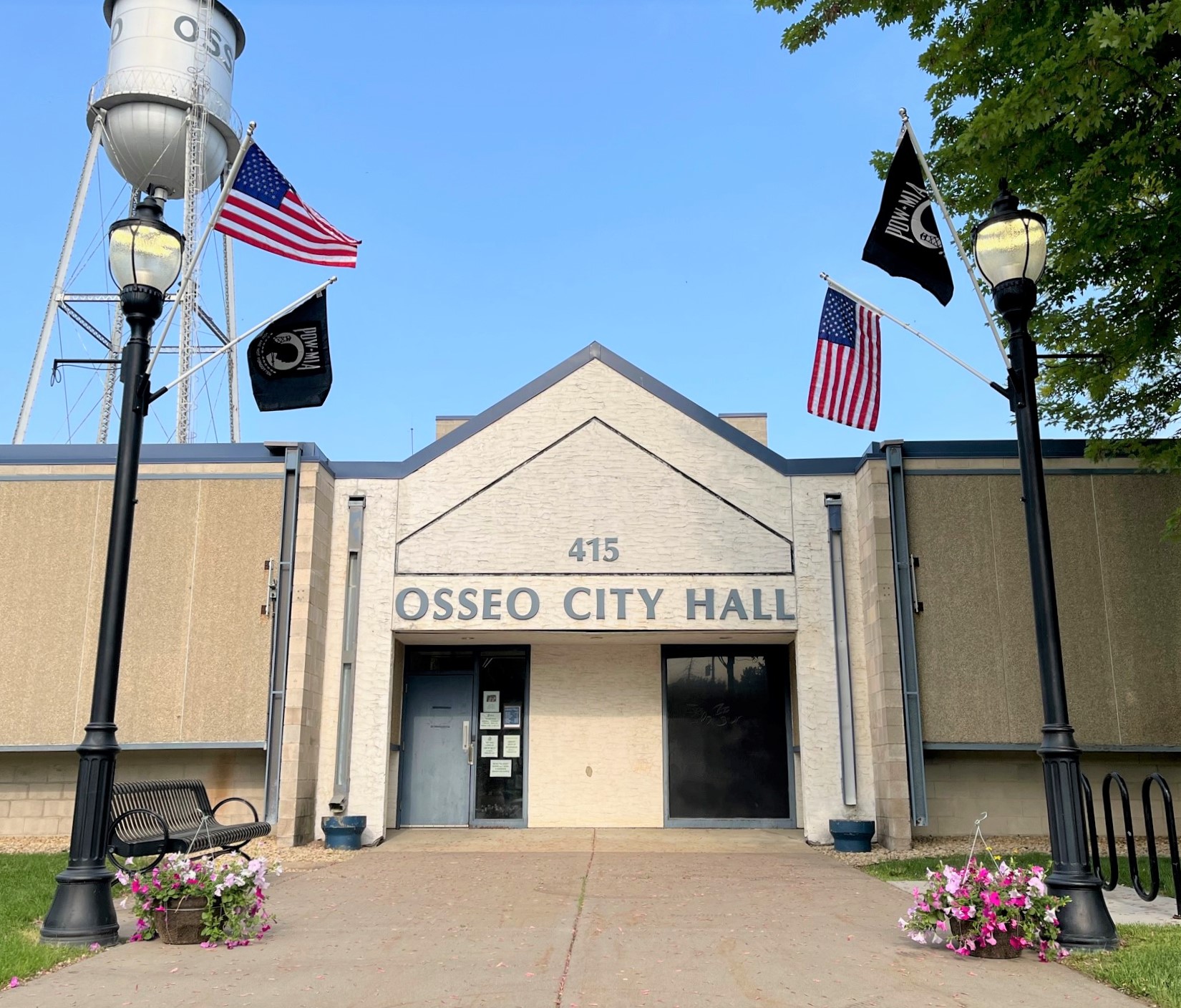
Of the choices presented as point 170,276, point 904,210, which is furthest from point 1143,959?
point 170,276

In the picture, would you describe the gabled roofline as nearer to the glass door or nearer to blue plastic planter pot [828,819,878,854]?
the glass door

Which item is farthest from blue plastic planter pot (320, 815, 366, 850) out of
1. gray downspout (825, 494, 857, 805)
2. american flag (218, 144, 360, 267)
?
american flag (218, 144, 360, 267)

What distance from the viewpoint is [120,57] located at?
25.5 meters

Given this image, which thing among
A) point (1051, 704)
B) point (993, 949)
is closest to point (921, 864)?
point (1051, 704)

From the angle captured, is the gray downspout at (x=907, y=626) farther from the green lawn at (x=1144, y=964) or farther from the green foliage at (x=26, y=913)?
the green foliage at (x=26, y=913)

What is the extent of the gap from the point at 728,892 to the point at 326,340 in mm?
8282

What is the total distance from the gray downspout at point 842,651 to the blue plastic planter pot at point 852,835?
769 millimetres

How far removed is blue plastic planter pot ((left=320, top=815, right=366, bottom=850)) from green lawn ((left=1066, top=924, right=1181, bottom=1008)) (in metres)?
9.00

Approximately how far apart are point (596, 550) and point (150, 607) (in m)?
5.96

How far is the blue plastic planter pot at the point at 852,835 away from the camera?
12781mm

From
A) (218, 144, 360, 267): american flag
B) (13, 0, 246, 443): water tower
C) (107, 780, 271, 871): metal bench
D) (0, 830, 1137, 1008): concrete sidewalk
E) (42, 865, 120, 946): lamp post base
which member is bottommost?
(0, 830, 1137, 1008): concrete sidewalk

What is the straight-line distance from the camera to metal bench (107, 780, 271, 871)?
8.96m

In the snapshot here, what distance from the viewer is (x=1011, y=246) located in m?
8.09

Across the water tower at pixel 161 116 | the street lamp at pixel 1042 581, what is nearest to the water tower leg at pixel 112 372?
the water tower at pixel 161 116
